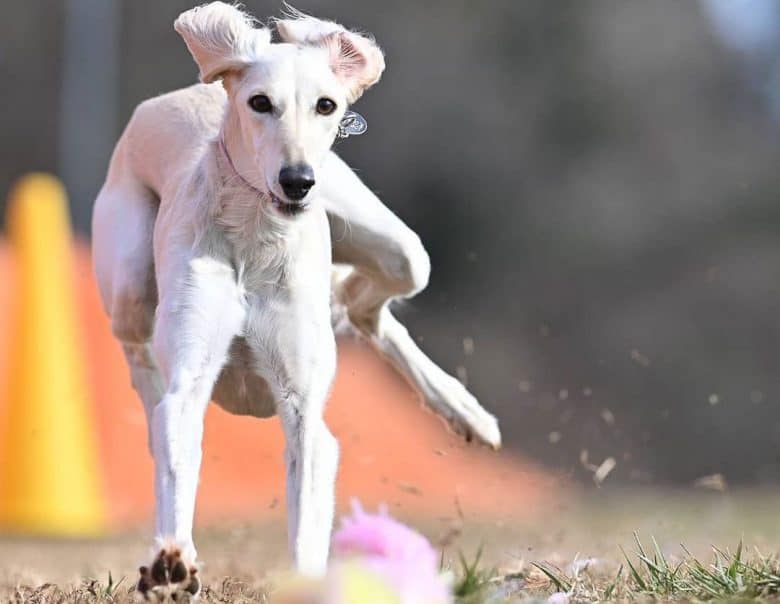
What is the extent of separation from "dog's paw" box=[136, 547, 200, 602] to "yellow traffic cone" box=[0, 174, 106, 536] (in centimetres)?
510

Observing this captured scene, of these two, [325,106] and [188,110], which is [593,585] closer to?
[325,106]

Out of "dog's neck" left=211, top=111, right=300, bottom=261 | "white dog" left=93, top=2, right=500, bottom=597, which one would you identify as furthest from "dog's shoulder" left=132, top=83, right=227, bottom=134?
"dog's neck" left=211, top=111, right=300, bottom=261

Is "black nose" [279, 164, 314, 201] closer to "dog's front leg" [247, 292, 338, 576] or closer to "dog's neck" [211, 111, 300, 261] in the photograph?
"dog's neck" [211, 111, 300, 261]

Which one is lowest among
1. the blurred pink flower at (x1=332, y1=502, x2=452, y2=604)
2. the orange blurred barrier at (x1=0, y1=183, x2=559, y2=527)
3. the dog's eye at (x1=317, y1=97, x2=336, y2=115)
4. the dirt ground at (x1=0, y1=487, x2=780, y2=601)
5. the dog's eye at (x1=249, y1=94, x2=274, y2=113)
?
the orange blurred barrier at (x1=0, y1=183, x2=559, y2=527)

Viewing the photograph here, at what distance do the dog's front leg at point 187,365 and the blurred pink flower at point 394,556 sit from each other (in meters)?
0.79

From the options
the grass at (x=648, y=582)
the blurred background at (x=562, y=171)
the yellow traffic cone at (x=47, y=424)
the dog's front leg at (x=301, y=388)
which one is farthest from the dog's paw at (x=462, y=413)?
the blurred background at (x=562, y=171)

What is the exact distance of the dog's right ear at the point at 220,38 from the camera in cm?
427

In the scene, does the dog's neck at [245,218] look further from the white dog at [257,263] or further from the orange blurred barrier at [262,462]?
the orange blurred barrier at [262,462]

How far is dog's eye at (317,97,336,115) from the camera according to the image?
4133mm

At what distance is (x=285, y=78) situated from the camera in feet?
13.6

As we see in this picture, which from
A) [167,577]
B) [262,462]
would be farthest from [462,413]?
[262,462]

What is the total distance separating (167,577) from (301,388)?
726mm

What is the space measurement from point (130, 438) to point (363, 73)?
6.85m

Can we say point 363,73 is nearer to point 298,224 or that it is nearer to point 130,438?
point 298,224
